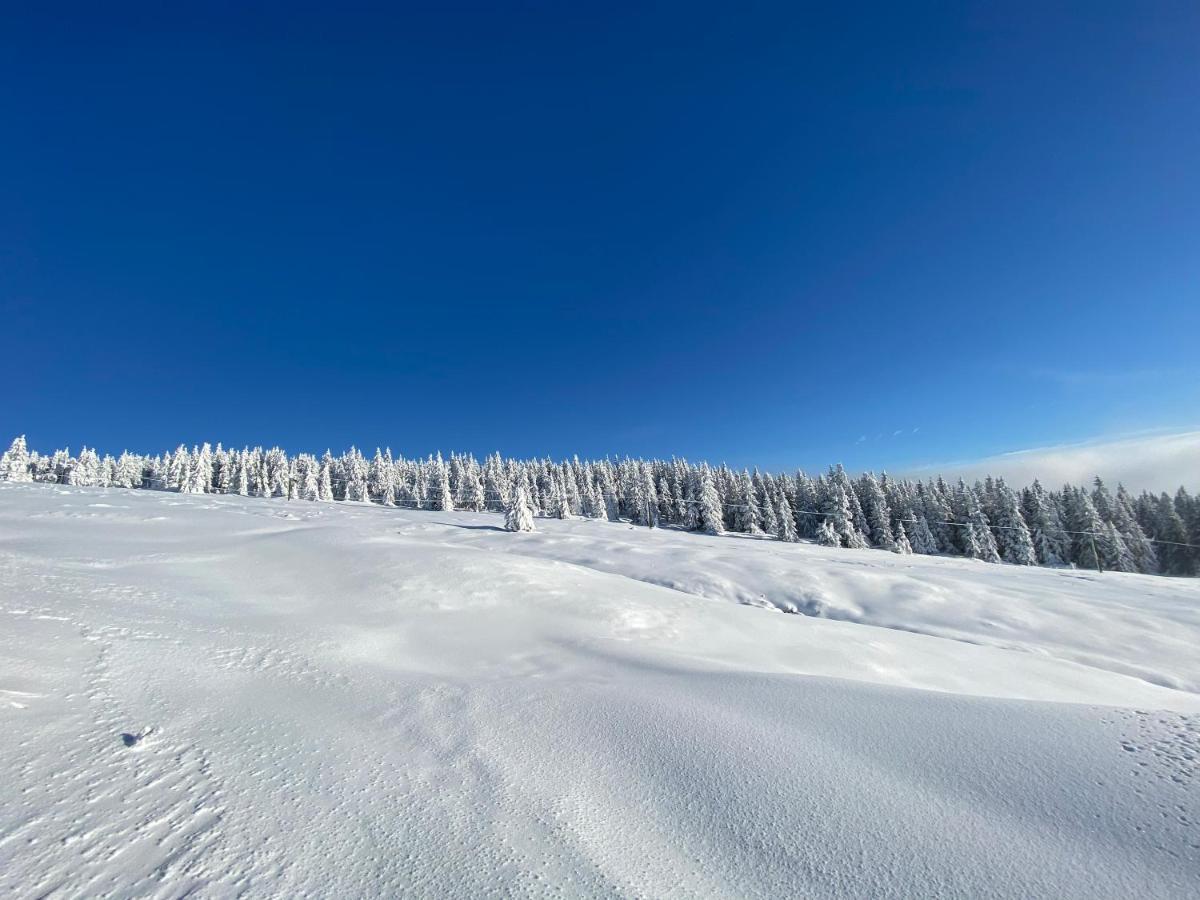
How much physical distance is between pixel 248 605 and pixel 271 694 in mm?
5308

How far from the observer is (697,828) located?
3748 mm

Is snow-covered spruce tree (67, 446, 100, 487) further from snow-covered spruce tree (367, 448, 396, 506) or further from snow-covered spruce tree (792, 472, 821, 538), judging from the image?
snow-covered spruce tree (792, 472, 821, 538)

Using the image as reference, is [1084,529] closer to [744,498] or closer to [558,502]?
[744,498]

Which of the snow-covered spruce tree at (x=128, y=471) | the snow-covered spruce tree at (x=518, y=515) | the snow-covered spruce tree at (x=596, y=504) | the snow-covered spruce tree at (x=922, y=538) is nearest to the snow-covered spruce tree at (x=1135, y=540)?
the snow-covered spruce tree at (x=922, y=538)

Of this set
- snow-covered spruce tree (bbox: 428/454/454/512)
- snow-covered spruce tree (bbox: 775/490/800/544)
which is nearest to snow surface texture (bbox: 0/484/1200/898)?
snow-covered spruce tree (bbox: 775/490/800/544)

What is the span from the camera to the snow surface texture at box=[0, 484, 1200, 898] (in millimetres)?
3148

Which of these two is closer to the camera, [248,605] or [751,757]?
[751,757]

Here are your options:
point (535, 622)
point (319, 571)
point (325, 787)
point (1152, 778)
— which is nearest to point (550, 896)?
point (325, 787)

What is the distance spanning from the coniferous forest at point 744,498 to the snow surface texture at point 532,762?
25038 mm

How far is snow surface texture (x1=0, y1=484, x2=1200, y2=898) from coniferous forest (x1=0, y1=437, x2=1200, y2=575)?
986 inches

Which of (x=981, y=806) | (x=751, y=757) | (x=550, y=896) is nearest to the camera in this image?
(x=550, y=896)

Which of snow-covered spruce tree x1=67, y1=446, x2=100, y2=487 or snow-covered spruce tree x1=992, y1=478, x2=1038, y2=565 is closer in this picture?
snow-covered spruce tree x1=992, y1=478, x2=1038, y2=565

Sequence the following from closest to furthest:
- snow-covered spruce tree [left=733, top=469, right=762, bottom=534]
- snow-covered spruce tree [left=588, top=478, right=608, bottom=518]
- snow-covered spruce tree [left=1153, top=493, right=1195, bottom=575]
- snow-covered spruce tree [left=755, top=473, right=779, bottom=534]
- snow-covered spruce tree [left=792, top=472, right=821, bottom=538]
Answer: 1. snow-covered spruce tree [left=1153, top=493, right=1195, bottom=575]
2. snow-covered spruce tree [left=755, top=473, right=779, bottom=534]
3. snow-covered spruce tree [left=733, top=469, right=762, bottom=534]
4. snow-covered spruce tree [left=792, top=472, right=821, bottom=538]
5. snow-covered spruce tree [left=588, top=478, right=608, bottom=518]

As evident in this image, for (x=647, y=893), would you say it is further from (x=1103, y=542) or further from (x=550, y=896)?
(x=1103, y=542)
